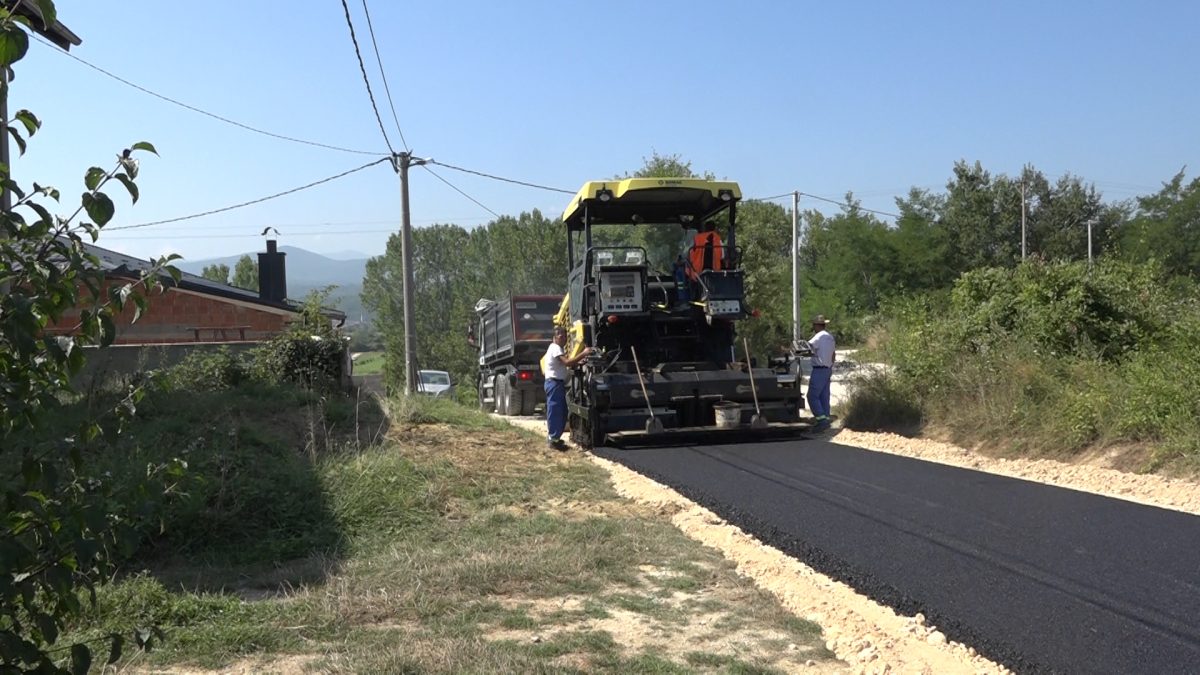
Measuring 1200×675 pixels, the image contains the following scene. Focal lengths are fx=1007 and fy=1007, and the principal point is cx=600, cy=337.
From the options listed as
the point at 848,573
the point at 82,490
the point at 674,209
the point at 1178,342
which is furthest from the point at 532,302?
the point at 82,490

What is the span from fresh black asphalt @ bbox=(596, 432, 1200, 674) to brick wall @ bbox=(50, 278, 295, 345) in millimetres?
12805

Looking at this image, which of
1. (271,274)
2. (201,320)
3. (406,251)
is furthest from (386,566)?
(271,274)

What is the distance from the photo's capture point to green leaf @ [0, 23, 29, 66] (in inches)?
86.0

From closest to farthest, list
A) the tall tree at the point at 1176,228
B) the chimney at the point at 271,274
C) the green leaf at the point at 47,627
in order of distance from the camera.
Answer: the green leaf at the point at 47,627, the chimney at the point at 271,274, the tall tree at the point at 1176,228

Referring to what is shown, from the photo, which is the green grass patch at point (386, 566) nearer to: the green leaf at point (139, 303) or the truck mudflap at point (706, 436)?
the green leaf at point (139, 303)

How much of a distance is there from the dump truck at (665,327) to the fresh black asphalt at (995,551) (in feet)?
6.22

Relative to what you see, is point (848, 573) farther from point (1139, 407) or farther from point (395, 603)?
point (1139, 407)

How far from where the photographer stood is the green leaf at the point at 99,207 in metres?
2.34

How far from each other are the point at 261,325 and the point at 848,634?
19407 millimetres

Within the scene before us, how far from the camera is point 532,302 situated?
61.5 feet

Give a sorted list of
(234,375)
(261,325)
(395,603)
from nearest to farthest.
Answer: (395,603) → (234,375) → (261,325)

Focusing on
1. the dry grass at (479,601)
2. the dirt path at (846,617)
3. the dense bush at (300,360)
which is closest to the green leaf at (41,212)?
the dry grass at (479,601)

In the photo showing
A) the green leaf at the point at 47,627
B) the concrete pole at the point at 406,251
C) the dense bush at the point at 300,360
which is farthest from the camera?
the concrete pole at the point at 406,251

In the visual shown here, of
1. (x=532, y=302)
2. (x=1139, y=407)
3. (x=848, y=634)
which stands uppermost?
(x=532, y=302)
